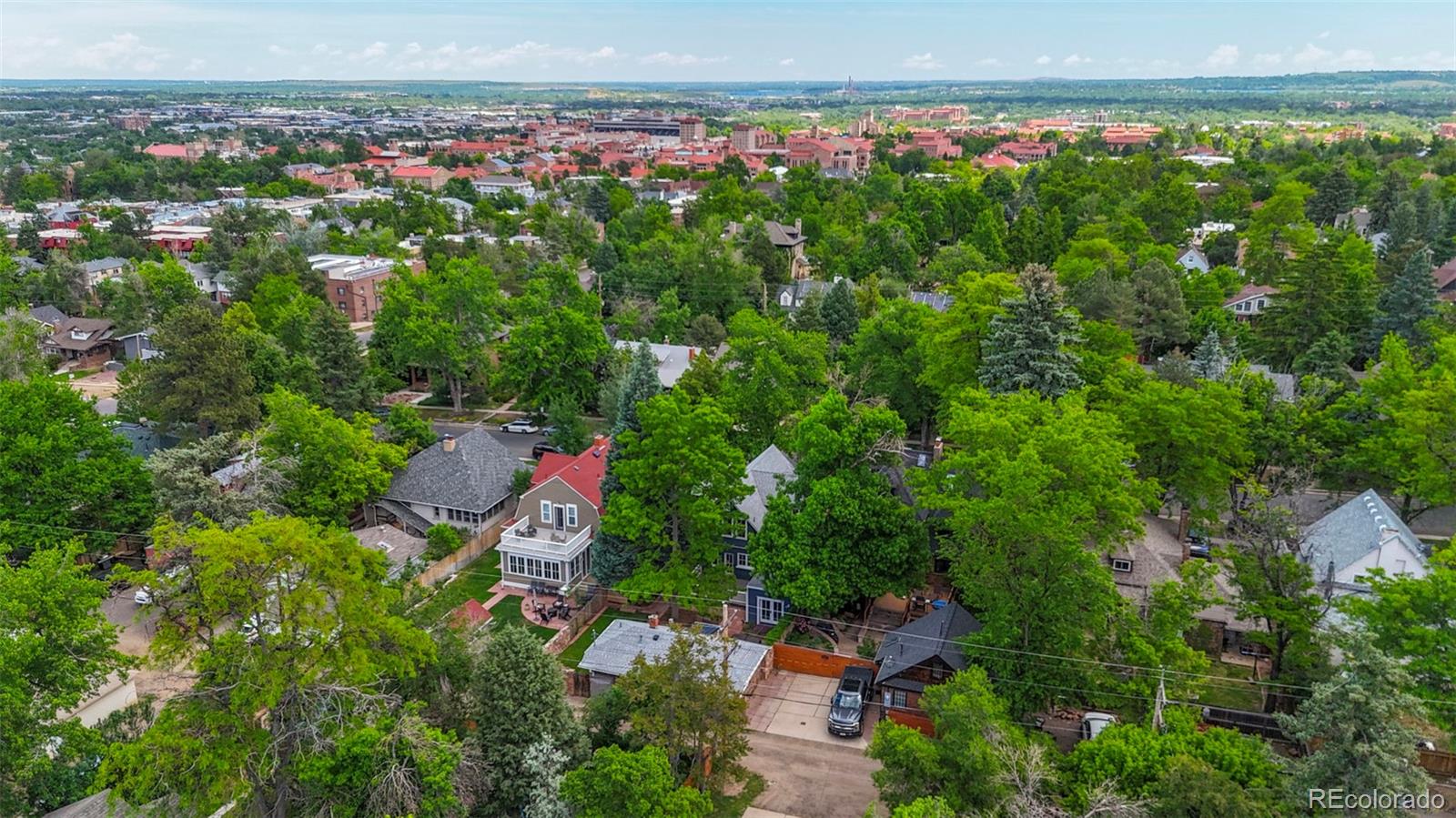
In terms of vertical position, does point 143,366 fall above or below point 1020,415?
below

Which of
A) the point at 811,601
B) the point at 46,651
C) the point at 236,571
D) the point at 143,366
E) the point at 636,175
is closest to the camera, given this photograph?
the point at 236,571

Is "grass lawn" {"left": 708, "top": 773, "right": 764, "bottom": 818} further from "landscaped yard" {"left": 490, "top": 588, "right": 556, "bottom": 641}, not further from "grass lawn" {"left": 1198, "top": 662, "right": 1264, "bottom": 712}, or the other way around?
"grass lawn" {"left": 1198, "top": 662, "right": 1264, "bottom": 712}

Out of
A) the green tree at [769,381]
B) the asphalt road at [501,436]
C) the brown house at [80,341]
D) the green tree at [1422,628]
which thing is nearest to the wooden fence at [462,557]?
the asphalt road at [501,436]

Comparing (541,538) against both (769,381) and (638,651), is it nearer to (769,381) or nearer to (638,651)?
(638,651)

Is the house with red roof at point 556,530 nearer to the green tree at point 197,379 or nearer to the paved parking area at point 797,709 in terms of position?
the paved parking area at point 797,709

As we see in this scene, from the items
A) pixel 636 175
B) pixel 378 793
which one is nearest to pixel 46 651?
pixel 378 793

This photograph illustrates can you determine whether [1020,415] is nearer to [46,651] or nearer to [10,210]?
[46,651]
